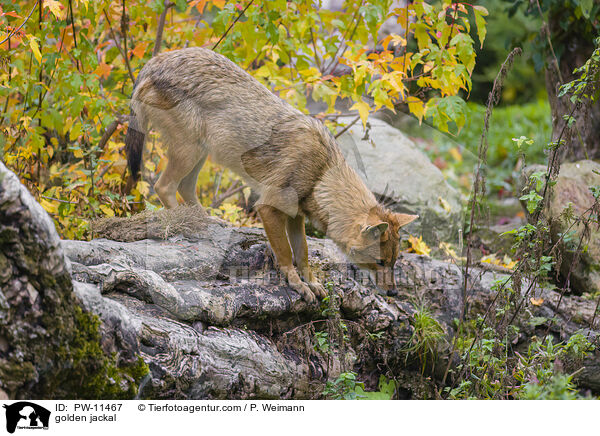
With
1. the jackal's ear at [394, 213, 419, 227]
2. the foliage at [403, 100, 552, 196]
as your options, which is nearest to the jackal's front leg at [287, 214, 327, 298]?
the jackal's ear at [394, 213, 419, 227]

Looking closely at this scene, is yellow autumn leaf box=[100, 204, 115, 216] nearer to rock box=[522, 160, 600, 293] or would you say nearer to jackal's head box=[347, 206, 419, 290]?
jackal's head box=[347, 206, 419, 290]

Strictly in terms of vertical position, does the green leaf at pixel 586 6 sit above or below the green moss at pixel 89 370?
above

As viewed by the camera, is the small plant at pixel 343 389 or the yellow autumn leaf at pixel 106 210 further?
the yellow autumn leaf at pixel 106 210

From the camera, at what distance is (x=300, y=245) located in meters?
5.18

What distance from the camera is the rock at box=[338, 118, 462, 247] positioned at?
25.3 ft

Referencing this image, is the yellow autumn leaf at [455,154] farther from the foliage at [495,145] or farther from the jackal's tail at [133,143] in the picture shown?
the jackal's tail at [133,143]

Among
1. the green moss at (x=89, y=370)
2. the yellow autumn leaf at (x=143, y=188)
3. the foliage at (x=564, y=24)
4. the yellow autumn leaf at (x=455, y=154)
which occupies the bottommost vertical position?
the yellow autumn leaf at (x=455, y=154)

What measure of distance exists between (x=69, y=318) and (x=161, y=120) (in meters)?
2.87

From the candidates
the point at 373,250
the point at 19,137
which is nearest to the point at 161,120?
the point at 19,137

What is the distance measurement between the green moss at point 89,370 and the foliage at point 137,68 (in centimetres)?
246

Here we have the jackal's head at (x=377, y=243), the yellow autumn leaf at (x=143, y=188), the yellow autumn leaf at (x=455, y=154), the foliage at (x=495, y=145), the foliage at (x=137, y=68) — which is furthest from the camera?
the yellow autumn leaf at (x=455, y=154)

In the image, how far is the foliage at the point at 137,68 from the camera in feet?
16.8

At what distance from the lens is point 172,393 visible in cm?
333

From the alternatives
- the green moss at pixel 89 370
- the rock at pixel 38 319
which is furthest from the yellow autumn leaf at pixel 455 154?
the rock at pixel 38 319
